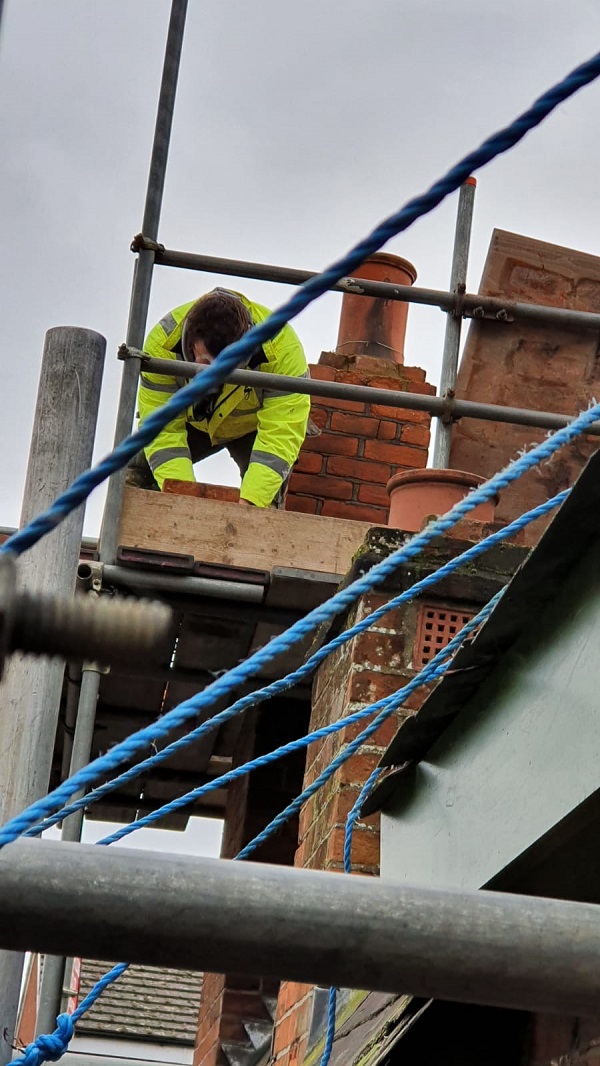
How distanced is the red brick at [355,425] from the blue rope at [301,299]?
4333 millimetres

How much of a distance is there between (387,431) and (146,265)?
52.7 inches

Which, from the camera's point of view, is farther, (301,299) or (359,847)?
(359,847)

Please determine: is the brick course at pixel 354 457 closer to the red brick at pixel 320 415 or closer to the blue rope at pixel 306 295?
the red brick at pixel 320 415

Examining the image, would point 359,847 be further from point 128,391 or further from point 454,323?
point 454,323

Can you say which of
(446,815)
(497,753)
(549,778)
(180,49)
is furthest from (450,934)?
(180,49)

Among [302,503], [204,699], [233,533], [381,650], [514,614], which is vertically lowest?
[204,699]

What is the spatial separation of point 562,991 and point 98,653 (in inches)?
29.6

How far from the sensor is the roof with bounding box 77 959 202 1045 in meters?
13.2

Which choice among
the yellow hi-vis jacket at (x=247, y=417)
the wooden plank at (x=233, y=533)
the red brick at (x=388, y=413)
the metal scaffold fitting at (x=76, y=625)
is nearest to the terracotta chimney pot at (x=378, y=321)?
the red brick at (x=388, y=413)

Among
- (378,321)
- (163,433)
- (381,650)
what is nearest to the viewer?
(381,650)

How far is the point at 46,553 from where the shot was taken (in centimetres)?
279

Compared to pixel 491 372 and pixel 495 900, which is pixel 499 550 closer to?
pixel 491 372

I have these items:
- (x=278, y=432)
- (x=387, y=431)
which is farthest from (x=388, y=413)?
(x=278, y=432)

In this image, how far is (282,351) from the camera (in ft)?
16.6
